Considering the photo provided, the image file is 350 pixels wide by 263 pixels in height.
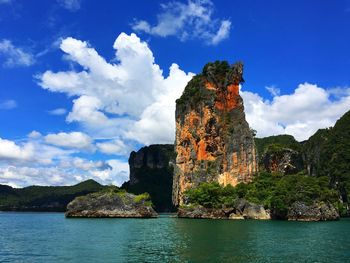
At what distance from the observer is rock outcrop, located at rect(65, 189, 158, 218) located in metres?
113

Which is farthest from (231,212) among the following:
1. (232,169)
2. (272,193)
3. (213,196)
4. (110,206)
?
(110,206)

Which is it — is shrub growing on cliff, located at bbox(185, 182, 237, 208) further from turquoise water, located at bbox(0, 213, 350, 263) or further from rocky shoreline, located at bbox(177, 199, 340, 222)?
turquoise water, located at bbox(0, 213, 350, 263)

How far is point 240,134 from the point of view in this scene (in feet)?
427

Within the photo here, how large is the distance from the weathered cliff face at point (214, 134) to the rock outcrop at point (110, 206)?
24817 millimetres

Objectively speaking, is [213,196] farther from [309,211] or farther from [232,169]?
[309,211]

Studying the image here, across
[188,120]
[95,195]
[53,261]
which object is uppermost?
[188,120]

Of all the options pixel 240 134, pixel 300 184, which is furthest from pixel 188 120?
pixel 300 184

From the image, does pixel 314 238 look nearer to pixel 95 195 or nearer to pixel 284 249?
pixel 284 249

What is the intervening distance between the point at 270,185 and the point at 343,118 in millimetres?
82046

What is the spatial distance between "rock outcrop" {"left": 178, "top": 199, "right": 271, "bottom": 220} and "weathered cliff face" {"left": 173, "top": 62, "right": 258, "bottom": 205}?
17.9 m

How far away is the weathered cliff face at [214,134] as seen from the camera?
12938 centimetres

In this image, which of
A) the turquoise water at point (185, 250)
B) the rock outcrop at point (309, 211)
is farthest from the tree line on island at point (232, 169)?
the turquoise water at point (185, 250)

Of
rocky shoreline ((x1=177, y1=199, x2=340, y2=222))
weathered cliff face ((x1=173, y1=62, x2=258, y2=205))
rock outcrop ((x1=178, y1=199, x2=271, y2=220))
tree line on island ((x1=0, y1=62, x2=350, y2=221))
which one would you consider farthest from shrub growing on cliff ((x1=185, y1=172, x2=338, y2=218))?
weathered cliff face ((x1=173, y1=62, x2=258, y2=205))

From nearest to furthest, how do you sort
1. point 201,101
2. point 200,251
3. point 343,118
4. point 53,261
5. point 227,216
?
point 53,261
point 200,251
point 227,216
point 201,101
point 343,118
